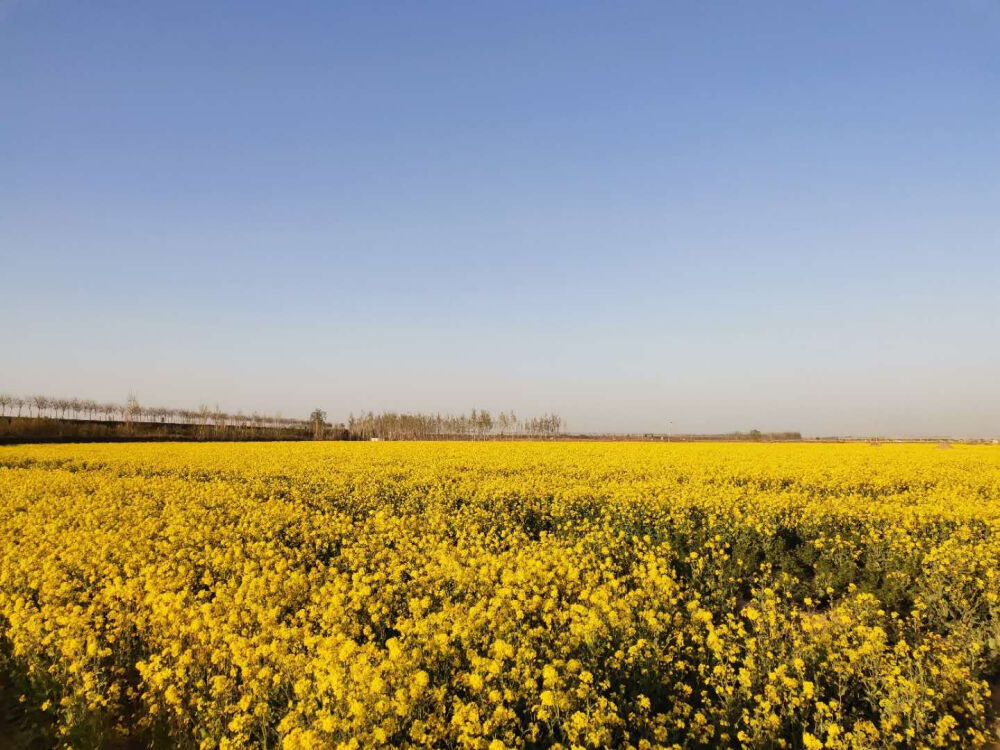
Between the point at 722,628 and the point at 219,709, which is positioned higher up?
the point at 722,628

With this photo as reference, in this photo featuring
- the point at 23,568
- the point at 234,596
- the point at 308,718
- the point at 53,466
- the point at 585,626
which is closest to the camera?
the point at 308,718

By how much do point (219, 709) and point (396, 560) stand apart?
365 cm

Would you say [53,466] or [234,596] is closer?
[234,596]

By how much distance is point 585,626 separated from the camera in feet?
18.3

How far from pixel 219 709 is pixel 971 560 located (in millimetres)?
10067

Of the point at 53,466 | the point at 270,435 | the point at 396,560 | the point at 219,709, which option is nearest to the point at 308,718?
the point at 219,709

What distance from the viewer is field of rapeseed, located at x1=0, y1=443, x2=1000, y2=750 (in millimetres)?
4336

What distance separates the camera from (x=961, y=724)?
523 cm

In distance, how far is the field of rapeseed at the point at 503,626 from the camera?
14.2 feet

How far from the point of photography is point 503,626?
5480mm

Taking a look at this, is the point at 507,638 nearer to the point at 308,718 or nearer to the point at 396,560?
the point at 308,718

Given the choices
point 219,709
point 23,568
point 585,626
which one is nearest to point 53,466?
point 23,568

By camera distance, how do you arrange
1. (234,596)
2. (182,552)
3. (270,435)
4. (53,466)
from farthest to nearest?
(270,435), (53,466), (182,552), (234,596)

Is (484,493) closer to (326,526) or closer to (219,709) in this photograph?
(326,526)
